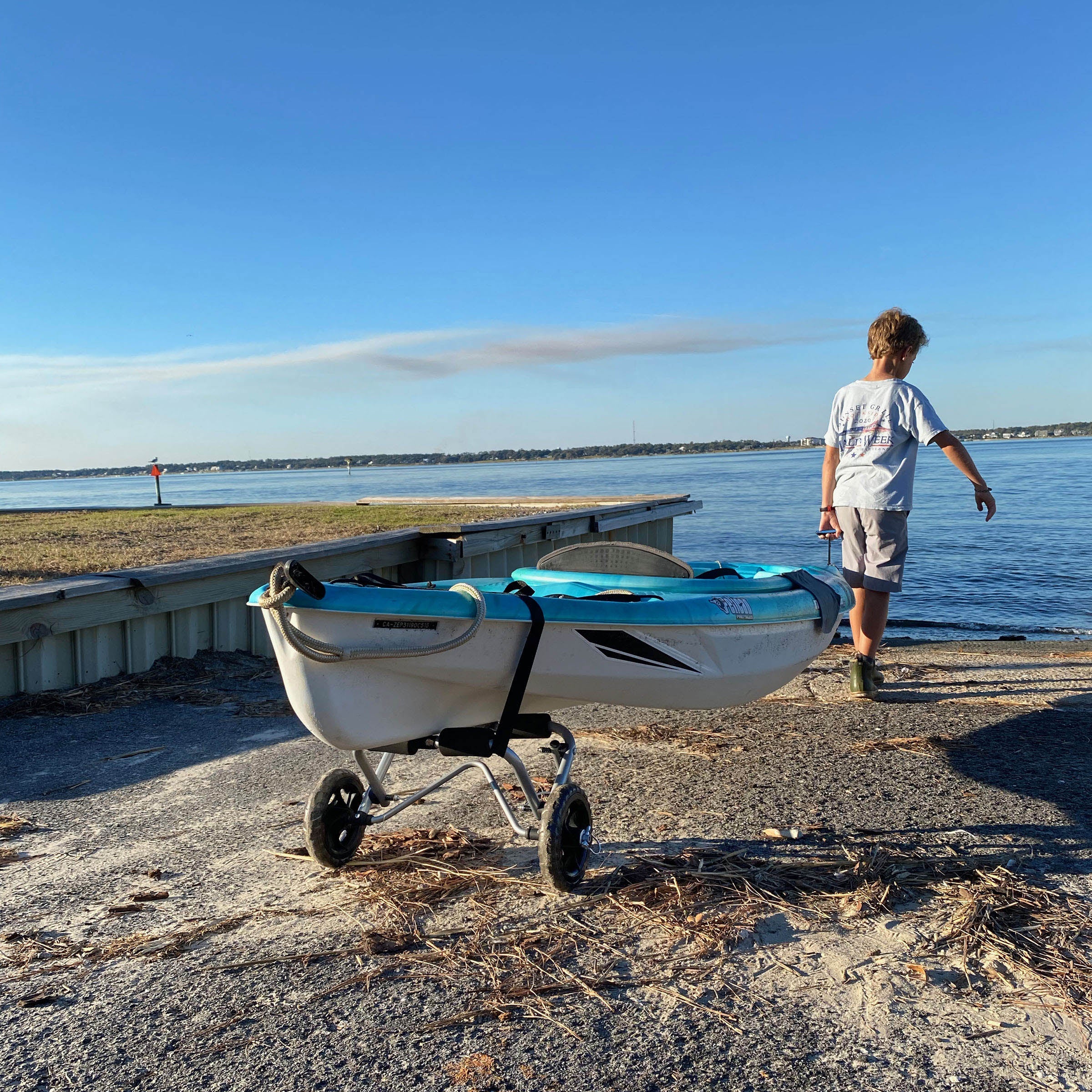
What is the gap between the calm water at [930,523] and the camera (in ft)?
49.8

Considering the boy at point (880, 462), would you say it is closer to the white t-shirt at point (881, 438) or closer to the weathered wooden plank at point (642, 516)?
the white t-shirt at point (881, 438)

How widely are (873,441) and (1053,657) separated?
3.44m

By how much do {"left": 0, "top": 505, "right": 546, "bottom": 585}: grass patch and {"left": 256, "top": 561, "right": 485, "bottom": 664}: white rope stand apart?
4.74 m

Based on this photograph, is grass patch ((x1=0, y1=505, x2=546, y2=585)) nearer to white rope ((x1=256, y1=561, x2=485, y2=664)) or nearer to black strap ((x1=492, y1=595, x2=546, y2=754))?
white rope ((x1=256, y1=561, x2=485, y2=664))

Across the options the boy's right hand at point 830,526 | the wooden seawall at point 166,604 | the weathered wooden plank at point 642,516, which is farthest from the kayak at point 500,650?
the weathered wooden plank at point 642,516

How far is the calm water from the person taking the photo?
49.8 ft

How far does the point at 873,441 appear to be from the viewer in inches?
205

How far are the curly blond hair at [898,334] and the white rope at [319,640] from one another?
334 centimetres

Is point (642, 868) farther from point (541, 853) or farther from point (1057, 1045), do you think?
point (1057, 1045)

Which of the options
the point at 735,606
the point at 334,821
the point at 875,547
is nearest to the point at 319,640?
the point at 334,821

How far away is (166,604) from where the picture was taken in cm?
618

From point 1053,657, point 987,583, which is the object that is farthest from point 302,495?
point 1053,657

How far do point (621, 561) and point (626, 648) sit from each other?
1008mm

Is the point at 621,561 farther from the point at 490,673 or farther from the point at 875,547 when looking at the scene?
the point at 875,547
